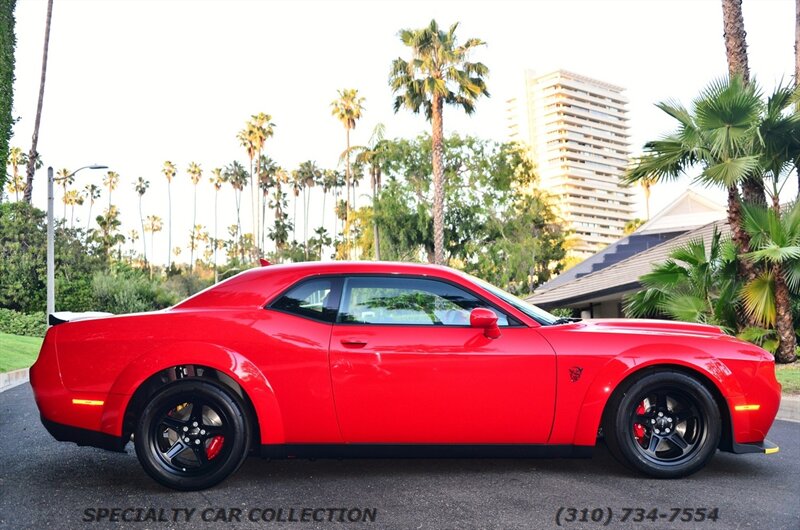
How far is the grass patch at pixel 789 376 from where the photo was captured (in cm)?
1009

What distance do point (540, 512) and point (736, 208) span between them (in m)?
11.3

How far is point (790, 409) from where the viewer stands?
29.0 feet

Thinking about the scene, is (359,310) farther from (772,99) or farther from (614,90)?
(614,90)

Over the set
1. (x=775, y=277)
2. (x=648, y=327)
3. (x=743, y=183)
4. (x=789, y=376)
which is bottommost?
(x=789, y=376)

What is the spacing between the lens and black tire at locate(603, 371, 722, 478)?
4820 mm

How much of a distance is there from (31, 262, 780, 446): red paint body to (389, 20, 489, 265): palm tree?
28.5 meters

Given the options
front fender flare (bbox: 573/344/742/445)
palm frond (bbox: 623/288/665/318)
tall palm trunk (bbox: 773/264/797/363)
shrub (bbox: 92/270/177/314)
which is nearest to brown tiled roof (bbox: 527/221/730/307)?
palm frond (bbox: 623/288/665/318)

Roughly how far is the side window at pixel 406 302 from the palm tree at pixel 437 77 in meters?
28.2

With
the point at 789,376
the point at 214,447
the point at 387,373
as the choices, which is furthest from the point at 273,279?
the point at 789,376

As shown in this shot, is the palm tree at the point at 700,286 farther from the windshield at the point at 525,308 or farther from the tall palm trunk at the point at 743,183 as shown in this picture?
the windshield at the point at 525,308

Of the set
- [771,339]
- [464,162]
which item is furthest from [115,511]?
[464,162]

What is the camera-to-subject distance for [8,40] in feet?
70.2

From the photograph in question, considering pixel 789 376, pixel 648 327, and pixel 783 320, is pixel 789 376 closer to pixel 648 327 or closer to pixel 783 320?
pixel 783 320

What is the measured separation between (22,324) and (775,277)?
35104 millimetres
